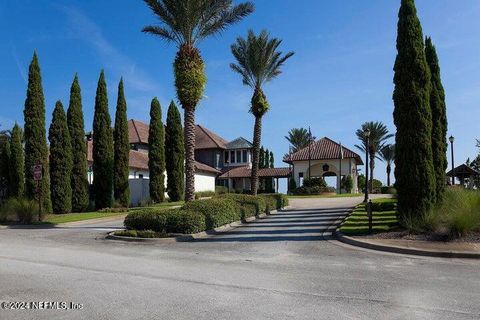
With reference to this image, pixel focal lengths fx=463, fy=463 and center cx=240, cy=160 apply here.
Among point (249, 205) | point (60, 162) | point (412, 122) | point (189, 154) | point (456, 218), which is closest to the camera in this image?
point (456, 218)

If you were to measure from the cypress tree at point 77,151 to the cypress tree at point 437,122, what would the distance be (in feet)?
73.1

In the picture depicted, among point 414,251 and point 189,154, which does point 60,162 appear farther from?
point 414,251

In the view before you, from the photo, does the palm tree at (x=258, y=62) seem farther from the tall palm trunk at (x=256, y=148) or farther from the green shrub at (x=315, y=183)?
the green shrub at (x=315, y=183)

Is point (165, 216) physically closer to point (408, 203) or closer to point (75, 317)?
point (408, 203)

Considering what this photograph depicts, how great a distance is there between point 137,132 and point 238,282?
43394 mm

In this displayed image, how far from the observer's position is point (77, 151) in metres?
31.3

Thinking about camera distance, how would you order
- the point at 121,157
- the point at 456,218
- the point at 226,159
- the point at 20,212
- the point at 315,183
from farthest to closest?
the point at 226,159 < the point at 315,183 < the point at 121,157 < the point at 20,212 < the point at 456,218

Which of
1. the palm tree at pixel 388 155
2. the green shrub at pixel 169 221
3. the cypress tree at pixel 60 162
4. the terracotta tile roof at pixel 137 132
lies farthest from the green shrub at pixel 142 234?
the palm tree at pixel 388 155

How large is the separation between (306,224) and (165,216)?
6.12 metres

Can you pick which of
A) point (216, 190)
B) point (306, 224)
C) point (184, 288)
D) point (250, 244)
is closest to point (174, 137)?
point (216, 190)

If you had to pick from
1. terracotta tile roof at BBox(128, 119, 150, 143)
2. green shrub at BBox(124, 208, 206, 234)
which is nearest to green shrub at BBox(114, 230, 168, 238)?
green shrub at BBox(124, 208, 206, 234)

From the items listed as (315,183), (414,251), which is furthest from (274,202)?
(315,183)

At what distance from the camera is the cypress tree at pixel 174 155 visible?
3944 cm

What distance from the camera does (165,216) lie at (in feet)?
53.6
